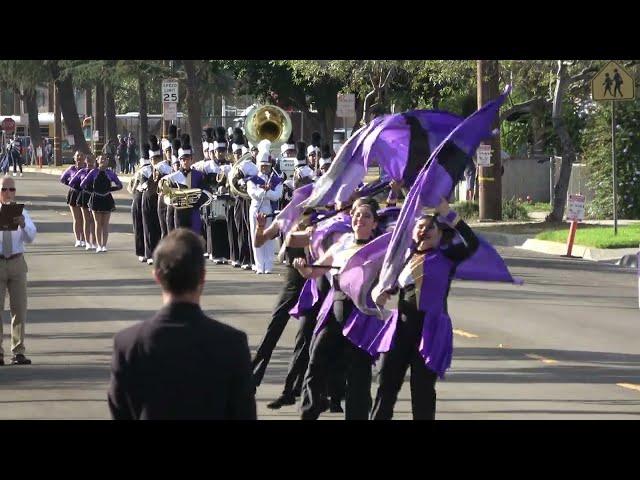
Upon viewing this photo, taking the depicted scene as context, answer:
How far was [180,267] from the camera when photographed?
6.14 meters

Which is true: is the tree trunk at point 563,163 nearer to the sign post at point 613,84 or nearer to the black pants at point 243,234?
the sign post at point 613,84

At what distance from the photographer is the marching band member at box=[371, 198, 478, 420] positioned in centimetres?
1014

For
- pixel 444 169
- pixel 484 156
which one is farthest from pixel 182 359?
pixel 484 156

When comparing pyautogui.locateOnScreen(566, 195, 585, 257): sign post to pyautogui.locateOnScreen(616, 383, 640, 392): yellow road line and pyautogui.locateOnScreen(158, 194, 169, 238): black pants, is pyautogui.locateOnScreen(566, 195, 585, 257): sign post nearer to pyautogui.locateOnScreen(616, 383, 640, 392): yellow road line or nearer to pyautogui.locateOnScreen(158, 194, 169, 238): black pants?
pyautogui.locateOnScreen(158, 194, 169, 238): black pants

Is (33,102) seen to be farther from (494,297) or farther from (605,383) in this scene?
(605,383)

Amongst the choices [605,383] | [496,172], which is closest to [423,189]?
[605,383]

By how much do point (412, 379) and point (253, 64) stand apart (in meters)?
47.8

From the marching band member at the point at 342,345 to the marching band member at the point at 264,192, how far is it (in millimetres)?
13330

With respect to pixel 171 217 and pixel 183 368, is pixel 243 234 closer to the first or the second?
pixel 171 217

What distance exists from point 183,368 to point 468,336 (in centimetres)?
1112

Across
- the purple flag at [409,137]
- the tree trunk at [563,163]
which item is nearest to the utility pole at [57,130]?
the tree trunk at [563,163]

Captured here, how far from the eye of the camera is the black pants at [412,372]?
10.1 metres

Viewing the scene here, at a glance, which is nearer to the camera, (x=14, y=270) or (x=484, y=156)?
(x=14, y=270)
